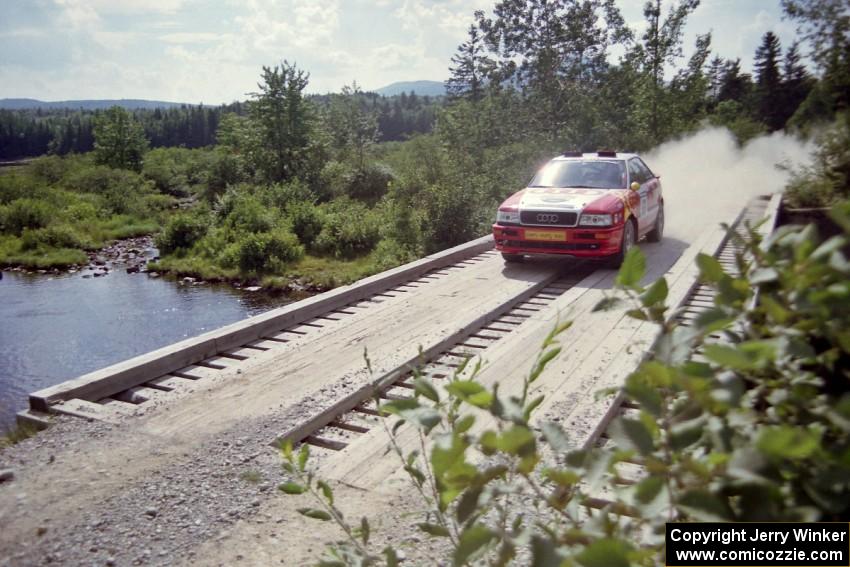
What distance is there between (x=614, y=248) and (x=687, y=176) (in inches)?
611

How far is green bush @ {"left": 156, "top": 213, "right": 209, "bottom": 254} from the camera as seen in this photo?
2631 centimetres

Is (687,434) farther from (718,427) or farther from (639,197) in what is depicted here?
(639,197)

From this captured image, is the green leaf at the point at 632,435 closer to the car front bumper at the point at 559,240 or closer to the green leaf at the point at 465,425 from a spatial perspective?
the green leaf at the point at 465,425

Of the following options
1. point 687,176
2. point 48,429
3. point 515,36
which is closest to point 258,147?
point 515,36

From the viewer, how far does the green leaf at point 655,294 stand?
1.24 m

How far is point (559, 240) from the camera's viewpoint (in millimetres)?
10172

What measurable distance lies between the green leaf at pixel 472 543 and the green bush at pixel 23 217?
34.1 meters

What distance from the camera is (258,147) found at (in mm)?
39219

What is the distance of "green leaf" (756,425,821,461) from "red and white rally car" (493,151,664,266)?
366 inches

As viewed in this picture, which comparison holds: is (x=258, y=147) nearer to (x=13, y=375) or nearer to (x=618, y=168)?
(x=13, y=375)

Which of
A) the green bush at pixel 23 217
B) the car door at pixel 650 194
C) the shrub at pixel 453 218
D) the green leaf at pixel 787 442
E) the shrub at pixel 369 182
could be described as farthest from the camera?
the shrub at pixel 369 182

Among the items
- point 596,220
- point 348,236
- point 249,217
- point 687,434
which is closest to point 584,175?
point 596,220

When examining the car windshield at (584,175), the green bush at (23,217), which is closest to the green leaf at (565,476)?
the car windshield at (584,175)

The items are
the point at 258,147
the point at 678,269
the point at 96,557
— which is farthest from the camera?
the point at 258,147
